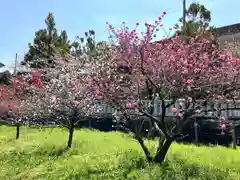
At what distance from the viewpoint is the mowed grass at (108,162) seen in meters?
4.25

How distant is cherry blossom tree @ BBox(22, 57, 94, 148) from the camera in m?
7.07

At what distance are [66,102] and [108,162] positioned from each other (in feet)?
8.83

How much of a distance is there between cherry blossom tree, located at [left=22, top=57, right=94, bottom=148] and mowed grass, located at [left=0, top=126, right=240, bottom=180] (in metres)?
0.73

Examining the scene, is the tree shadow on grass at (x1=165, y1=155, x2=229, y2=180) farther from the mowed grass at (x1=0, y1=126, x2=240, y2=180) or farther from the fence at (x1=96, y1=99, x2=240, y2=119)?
the fence at (x1=96, y1=99, x2=240, y2=119)

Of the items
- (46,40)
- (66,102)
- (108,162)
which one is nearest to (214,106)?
(108,162)

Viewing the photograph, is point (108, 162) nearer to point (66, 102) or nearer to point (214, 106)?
point (214, 106)

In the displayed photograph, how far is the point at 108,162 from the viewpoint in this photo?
5.11 metres

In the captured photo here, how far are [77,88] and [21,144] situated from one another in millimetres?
2502

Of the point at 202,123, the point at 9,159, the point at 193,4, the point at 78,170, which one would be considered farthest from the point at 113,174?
the point at 193,4

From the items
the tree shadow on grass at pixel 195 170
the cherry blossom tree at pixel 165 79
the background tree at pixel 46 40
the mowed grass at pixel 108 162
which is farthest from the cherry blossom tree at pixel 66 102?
the background tree at pixel 46 40

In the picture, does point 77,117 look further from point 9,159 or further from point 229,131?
point 229,131

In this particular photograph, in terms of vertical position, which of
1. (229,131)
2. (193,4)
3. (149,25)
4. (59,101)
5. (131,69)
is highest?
(193,4)

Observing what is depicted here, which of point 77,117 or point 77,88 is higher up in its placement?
point 77,88

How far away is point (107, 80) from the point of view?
5.34 m
